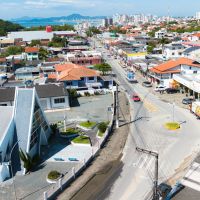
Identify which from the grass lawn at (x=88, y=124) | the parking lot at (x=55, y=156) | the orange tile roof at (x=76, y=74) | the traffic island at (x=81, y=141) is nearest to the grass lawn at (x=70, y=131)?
the parking lot at (x=55, y=156)

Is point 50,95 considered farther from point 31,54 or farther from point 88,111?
point 31,54

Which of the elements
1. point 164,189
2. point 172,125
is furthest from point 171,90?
point 164,189

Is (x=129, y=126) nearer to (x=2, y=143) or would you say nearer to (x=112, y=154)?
(x=112, y=154)

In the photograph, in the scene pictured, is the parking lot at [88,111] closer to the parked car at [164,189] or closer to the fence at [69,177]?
the fence at [69,177]

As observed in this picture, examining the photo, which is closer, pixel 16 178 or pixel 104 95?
pixel 16 178

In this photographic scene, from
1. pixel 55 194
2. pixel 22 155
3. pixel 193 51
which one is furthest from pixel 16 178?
pixel 193 51
